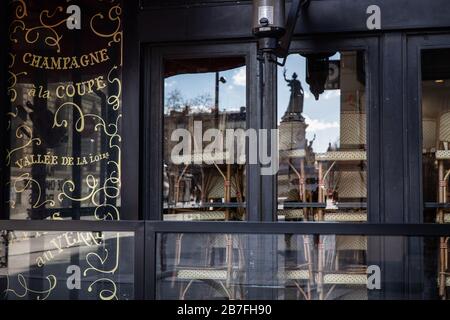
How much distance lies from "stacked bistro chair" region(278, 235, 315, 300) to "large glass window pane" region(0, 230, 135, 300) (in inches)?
31.4

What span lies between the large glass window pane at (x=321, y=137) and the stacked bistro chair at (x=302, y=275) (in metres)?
0.82

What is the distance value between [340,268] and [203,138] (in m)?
1.37

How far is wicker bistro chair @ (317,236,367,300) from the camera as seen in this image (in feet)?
10.0

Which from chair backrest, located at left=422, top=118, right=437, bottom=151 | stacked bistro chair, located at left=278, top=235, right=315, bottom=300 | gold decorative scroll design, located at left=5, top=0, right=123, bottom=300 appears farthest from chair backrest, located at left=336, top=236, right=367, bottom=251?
gold decorative scroll design, located at left=5, top=0, right=123, bottom=300

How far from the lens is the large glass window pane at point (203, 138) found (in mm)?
4023

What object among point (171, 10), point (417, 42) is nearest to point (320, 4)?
point (417, 42)

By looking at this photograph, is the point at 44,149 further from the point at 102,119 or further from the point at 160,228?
the point at 160,228

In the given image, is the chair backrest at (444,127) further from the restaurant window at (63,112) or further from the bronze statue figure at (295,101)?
the restaurant window at (63,112)

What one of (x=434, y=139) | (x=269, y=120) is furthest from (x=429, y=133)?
(x=269, y=120)

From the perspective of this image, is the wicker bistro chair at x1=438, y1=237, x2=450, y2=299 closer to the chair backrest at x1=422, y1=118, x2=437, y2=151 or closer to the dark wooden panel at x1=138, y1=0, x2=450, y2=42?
the chair backrest at x1=422, y1=118, x2=437, y2=151

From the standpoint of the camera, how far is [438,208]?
3748mm

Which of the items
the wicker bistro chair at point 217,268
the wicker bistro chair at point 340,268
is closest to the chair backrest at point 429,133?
the wicker bistro chair at point 340,268
